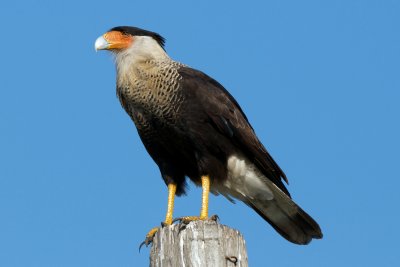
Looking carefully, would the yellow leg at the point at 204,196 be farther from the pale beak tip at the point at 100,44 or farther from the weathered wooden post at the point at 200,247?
the pale beak tip at the point at 100,44

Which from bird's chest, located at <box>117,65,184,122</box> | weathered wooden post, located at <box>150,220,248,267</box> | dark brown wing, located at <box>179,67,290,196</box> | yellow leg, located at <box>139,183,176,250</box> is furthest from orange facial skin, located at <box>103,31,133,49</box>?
weathered wooden post, located at <box>150,220,248,267</box>

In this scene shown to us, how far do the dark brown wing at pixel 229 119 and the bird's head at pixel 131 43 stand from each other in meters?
0.36

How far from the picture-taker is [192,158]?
5.98 meters

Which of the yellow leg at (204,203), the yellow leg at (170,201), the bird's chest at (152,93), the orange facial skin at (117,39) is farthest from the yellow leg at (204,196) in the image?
the orange facial skin at (117,39)

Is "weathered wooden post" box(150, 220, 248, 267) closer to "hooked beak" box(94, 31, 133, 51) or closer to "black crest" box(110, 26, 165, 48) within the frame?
"hooked beak" box(94, 31, 133, 51)

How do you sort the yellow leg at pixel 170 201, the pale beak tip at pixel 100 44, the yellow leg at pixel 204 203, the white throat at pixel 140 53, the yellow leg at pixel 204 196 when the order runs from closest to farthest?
the yellow leg at pixel 204 203
the yellow leg at pixel 204 196
the yellow leg at pixel 170 201
the white throat at pixel 140 53
the pale beak tip at pixel 100 44

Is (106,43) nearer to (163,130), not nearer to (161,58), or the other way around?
(161,58)

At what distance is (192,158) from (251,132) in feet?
2.03

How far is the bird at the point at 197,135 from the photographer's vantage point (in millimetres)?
5895

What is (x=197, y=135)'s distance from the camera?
19.2ft

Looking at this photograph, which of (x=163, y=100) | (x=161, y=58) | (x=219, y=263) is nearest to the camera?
(x=219, y=263)

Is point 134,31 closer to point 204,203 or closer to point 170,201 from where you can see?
point 170,201

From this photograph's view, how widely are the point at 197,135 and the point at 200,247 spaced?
2036 millimetres

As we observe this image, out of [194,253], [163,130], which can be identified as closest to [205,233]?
[194,253]
